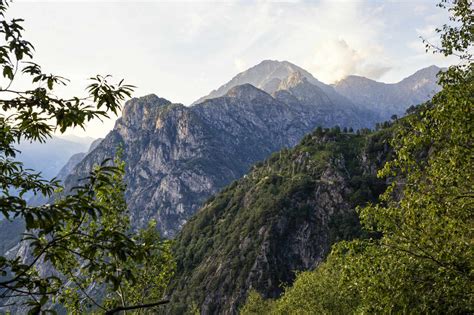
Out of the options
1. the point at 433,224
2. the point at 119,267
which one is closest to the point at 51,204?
the point at 119,267

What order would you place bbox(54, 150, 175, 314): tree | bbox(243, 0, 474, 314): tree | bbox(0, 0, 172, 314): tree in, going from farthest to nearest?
bbox(54, 150, 175, 314): tree, bbox(243, 0, 474, 314): tree, bbox(0, 0, 172, 314): tree

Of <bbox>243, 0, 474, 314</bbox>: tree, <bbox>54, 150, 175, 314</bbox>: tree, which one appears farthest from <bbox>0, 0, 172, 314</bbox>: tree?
<bbox>243, 0, 474, 314</bbox>: tree

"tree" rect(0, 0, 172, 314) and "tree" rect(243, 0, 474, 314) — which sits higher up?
"tree" rect(0, 0, 172, 314)

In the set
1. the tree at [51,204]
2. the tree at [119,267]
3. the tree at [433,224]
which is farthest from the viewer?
the tree at [119,267]

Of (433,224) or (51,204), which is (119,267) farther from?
(433,224)

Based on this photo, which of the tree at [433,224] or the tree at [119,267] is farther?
the tree at [119,267]

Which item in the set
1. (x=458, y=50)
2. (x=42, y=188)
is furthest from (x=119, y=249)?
(x=458, y=50)

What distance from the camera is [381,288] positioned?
616 inches

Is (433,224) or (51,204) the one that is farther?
(433,224)

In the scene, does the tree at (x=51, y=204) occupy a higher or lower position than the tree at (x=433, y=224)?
higher

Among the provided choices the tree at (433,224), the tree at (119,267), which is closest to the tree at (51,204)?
the tree at (119,267)

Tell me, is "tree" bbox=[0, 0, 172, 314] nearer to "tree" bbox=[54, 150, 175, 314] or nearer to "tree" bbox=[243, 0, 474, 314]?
"tree" bbox=[54, 150, 175, 314]

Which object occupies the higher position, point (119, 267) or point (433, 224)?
point (119, 267)

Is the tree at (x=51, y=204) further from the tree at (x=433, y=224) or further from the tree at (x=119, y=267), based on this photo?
the tree at (x=433, y=224)
